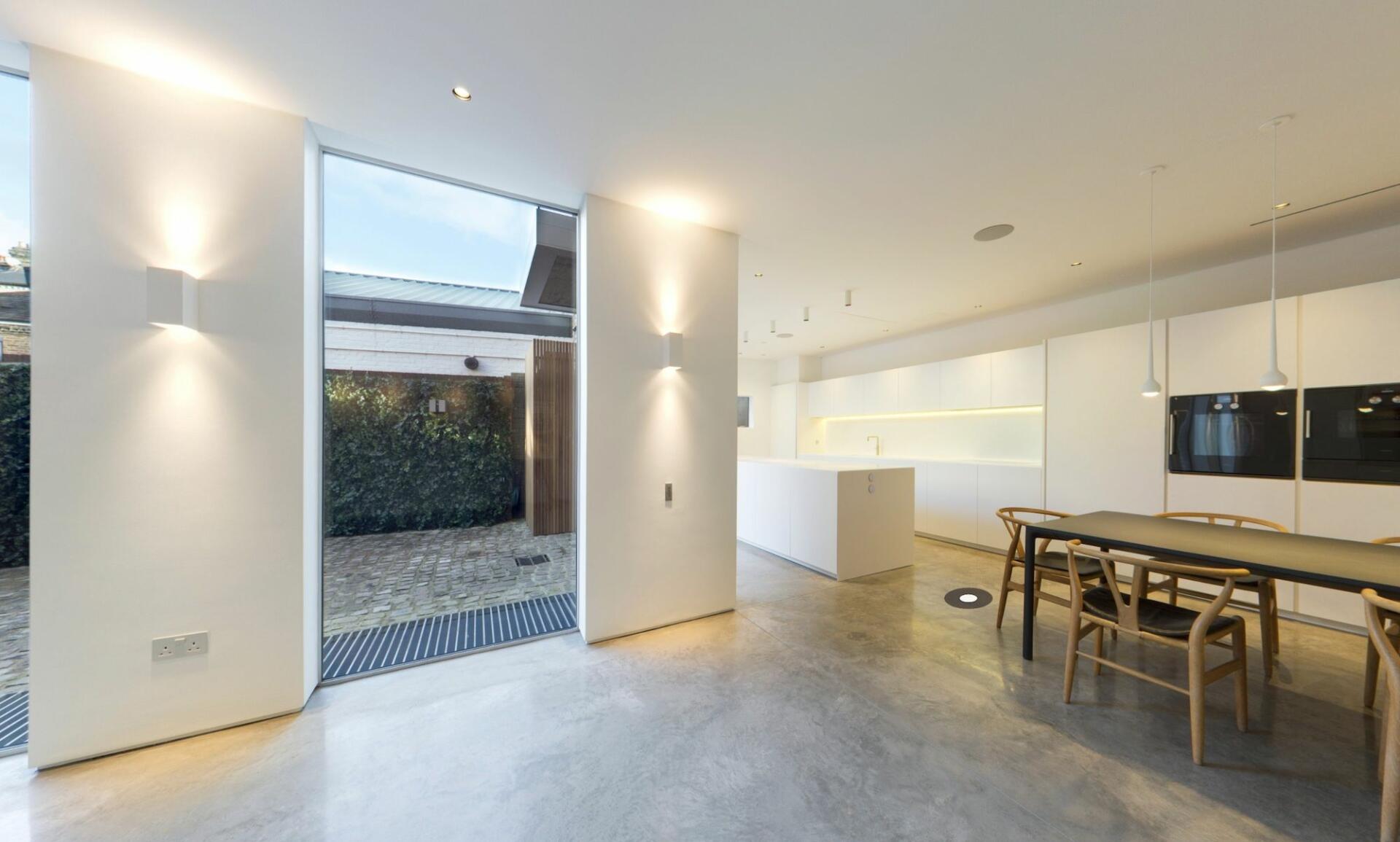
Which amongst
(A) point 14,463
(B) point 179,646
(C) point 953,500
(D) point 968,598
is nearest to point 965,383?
(C) point 953,500

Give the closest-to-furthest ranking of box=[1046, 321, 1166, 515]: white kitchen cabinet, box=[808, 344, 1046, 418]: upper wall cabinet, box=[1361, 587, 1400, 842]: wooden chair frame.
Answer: box=[1361, 587, 1400, 842]: wooden chair frame → box=[1046, 321, 1166, 515]: white kitchen cabinet → box=[808, 344, 1046, 418]: upper wall cabinet

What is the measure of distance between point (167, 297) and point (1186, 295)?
23.3 feet

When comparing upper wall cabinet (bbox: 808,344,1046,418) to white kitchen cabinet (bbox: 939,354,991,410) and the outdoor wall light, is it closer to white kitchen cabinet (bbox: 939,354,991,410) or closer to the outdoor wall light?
white kitchen cabinet (bbox: 939,354,991,410)

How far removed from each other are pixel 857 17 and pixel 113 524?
361 cm

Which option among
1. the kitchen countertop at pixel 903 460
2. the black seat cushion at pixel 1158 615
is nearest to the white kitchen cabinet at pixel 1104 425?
the kitchen countertop at pixel 903 460

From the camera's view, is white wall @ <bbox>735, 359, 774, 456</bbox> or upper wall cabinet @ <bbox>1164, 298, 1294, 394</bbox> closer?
upper wall cabinet @ <bbox>1164, 298, 1294, 394</bbox>

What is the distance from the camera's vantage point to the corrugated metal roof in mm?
2562

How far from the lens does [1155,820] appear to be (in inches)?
62.0

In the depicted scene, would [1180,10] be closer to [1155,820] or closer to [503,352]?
[1155,820]

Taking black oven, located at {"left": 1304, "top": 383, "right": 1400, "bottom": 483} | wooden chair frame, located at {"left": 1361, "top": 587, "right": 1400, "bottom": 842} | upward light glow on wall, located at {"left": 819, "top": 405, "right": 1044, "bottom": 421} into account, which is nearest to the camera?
wooden chair frame, located at {"left": 1361, "top": 587, "right": 1400, "bottom": 842}

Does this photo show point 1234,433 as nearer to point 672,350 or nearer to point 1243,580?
point 1243,580

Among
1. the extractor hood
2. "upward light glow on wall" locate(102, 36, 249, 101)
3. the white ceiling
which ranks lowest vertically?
the extractor hood

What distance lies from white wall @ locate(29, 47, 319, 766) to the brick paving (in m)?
0.31

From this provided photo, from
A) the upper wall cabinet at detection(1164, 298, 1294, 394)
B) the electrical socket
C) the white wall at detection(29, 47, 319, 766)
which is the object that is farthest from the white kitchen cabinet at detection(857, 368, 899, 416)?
the electrical socket
